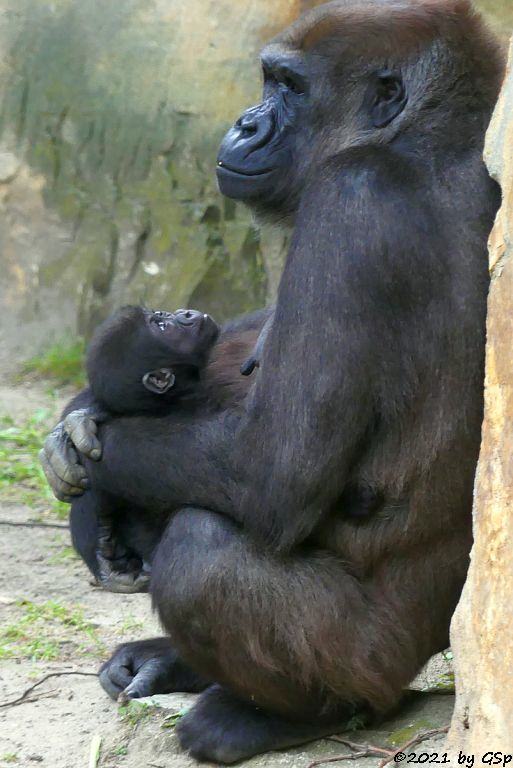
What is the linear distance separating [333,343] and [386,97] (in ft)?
2.40

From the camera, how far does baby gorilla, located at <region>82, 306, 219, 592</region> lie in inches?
143

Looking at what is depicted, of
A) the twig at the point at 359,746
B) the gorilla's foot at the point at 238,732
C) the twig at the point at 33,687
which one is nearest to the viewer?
the twig at the point at 359,746

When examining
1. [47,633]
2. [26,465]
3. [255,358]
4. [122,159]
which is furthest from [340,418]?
[122,159]

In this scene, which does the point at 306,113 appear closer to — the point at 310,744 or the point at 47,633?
the point at 310,744

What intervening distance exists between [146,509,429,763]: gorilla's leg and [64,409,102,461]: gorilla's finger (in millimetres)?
380

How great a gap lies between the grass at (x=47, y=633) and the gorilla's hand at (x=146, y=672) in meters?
0.34

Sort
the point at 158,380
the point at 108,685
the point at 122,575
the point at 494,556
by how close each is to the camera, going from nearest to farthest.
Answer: the point at 494,556
the point at 158,380
the point at 122,575
the point at 108,685

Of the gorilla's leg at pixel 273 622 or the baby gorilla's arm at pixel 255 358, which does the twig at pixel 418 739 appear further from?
the baby gorilla's arm at pixel 255 358

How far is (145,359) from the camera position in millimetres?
3697

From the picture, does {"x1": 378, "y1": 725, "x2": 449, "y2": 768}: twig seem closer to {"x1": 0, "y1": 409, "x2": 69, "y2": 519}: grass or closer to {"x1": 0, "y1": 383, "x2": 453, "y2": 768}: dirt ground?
{"x1": 0, "y1": 383, "x2": 453, "y2": 768}: dirt ground

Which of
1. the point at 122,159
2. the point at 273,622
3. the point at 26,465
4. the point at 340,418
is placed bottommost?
the point at 26,465

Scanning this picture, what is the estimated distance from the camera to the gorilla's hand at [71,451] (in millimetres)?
3566

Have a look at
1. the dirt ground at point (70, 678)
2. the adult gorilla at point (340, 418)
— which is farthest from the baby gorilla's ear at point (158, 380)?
the dirt ground at point (70, 678)

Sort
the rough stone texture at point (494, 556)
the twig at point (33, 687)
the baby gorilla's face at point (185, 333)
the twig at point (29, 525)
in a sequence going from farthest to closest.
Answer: the twig at point (29, 525) → the twig at point (33, 687) → the baby gorilla's face at point (185, 333) → the rough stone texture at point (494, 556)
